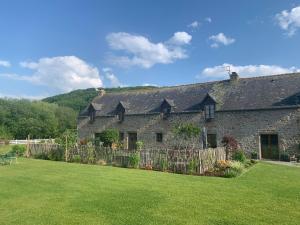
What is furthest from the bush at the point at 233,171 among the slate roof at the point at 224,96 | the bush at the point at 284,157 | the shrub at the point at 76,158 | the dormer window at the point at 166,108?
the dormer window at the point at 166,108

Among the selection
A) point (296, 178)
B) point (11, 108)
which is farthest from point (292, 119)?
point (11, 108)

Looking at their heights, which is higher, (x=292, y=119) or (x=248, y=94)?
(x=248, y=94)

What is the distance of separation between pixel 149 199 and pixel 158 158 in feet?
27.8

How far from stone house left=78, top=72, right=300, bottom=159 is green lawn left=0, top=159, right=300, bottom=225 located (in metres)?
10.7

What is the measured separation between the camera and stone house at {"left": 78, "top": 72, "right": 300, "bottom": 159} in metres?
26.1

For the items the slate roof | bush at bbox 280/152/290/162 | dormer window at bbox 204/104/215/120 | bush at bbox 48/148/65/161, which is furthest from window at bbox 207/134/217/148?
bush at bbox 48/148/65/161

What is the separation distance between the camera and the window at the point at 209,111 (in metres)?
30.1

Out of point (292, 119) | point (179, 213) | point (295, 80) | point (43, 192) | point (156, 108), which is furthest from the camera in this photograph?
point (156, 108)

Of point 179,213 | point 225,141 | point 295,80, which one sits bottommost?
point 179,213

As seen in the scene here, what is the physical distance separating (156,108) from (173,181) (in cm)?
2017

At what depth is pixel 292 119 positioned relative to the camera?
25.4m

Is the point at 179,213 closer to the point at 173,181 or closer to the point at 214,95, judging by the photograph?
the point at 173,181

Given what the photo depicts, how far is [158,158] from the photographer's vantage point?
63.5ft

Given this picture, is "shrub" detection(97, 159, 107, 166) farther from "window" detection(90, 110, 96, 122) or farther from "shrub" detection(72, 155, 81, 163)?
"window" detection(90, 110, 96, 122)
